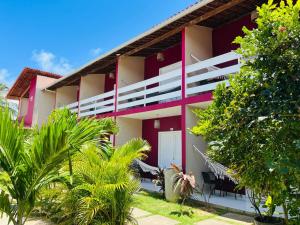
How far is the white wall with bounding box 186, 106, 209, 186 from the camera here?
30.7 feet

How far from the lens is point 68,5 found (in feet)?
59.2

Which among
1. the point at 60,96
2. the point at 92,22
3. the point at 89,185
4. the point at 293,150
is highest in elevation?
the point at 92,22

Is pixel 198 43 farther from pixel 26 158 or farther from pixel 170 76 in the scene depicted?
pixel 26 158

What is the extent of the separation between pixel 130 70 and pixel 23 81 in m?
14.0

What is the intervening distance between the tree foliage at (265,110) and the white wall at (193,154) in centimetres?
538

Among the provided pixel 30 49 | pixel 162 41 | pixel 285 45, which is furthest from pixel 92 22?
pixel 285 45

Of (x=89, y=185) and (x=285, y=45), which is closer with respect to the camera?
(x=285, y=45)

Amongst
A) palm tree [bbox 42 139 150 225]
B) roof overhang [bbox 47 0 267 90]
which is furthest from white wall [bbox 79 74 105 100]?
palm tree [bbox 42 139 150 225]

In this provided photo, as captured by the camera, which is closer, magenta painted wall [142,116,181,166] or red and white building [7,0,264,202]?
red and white building [7,0,264,202]

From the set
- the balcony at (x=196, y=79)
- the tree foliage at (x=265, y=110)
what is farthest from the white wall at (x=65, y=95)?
the tree foliage at (x=265, y=110)

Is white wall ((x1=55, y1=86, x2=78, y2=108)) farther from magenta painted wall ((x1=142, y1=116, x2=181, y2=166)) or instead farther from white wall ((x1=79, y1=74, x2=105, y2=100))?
magenta painted wall ((x1=142, y1=116, x2=181, y2=166))

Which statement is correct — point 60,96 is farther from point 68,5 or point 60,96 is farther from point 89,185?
point 89,185

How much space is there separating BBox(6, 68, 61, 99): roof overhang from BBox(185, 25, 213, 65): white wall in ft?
49.9

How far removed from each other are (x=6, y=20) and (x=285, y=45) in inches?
1055
